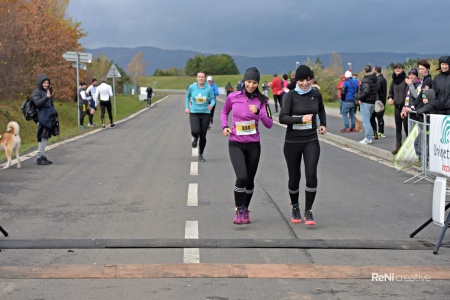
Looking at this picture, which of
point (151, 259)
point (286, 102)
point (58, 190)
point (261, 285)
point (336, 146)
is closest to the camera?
point (261, 285)

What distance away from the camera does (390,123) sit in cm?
2828

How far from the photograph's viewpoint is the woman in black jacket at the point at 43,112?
14.5 m

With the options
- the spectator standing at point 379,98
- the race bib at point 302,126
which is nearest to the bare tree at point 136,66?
the spectator standing at point 379,98

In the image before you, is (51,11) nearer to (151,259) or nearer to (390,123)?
(390,123)

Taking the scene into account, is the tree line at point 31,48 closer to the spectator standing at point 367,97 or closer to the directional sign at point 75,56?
the directional sign at point 75,56

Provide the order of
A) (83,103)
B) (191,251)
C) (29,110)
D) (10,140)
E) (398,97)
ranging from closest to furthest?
(191,251) → (10,140) → (29,110) → (398,97) → (83,103)

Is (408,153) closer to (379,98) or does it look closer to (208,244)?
(208,244)

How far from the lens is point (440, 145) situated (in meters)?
8.88

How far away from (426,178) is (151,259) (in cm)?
729

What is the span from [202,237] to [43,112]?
7950 mm

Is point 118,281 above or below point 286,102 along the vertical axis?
below

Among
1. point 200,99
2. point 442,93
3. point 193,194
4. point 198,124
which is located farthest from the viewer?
point 198,124

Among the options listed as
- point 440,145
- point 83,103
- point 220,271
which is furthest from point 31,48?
point 220,271

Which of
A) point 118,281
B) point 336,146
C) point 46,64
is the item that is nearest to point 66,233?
point 118,281
